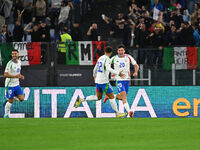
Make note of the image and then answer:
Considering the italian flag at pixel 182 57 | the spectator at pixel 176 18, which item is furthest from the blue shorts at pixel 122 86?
the spectator at pixel 176 18

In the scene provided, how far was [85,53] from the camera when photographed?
19.2 m

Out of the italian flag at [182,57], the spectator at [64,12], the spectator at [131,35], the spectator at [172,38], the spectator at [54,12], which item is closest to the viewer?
the italian flag at [182,57]

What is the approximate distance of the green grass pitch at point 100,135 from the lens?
872cm

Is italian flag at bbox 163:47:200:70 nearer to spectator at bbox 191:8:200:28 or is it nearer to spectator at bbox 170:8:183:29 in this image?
spectator at bbox 191:8:200:28

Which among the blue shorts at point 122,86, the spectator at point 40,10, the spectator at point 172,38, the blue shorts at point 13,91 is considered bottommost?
the blue shorts at point 13,91

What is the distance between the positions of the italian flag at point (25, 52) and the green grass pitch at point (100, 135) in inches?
246

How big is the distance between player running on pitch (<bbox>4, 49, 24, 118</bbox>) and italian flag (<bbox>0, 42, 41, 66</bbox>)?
1252 millimetres

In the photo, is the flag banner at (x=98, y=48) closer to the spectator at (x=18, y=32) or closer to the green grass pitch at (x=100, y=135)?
the spectator at (x=18, y=32)

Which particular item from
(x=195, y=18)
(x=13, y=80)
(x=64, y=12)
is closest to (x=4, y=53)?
(x=13, y=80)

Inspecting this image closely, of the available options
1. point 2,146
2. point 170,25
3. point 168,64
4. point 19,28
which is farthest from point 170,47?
point 2,146

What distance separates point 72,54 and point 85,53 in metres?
0.44

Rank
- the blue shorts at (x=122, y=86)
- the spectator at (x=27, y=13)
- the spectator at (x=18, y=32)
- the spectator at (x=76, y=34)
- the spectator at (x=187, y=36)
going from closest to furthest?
the blue shorts at (x=122, y=86) → the spectator at (x=187, y=36) → the spectator at (x=76, y=34) → the spectator at (x=18, y=32) → the spectator at (x=27, y=13)

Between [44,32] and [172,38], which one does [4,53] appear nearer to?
[44,32]

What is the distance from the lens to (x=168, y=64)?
744 inches
